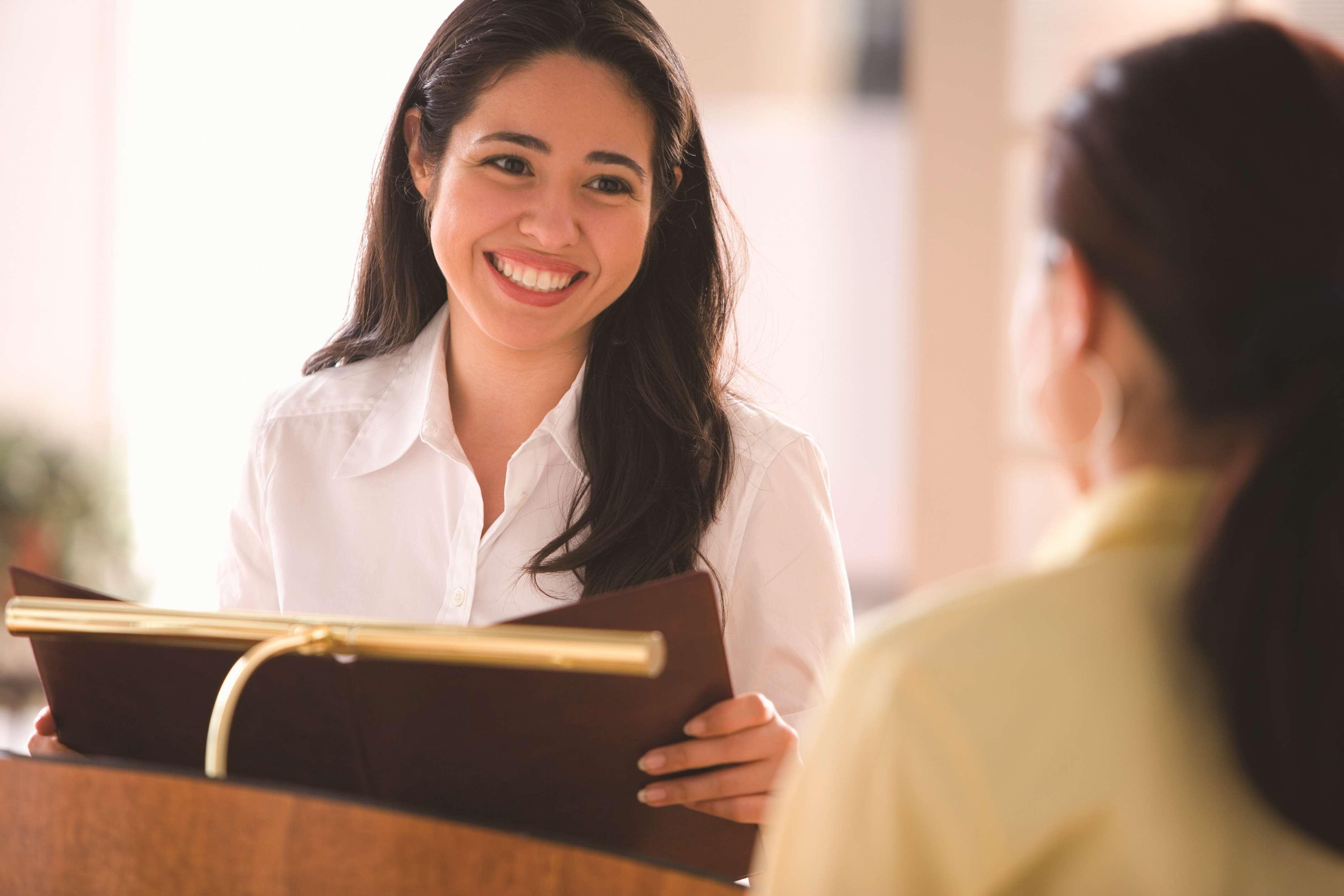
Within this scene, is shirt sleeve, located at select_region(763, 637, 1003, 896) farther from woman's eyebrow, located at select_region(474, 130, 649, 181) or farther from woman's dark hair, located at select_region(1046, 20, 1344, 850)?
woman's eyebrow, located at select_region(474, 130, 649, 181)

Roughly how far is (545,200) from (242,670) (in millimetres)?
783

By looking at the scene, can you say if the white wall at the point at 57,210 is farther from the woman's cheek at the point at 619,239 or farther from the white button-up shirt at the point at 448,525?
the woman's cheek at the point at 619,239

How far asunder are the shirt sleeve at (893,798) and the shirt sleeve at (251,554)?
1.20 m

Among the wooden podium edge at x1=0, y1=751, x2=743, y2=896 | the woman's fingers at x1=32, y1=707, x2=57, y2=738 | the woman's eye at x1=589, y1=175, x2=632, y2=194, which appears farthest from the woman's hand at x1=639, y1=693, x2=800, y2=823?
the woman's eye at x1=589, y1=175, x2=632, y2=194

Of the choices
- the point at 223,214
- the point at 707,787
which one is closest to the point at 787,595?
the point at 707,787

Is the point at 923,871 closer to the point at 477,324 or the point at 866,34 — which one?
the point at 477,324

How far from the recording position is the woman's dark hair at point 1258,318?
1.89 ft

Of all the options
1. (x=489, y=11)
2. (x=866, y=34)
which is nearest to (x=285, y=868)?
(x=489, y=11)

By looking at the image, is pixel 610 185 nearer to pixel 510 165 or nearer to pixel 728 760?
pixel 510 165

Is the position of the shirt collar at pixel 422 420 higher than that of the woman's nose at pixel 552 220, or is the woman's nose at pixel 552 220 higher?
the woman's nose at pixel 552 220

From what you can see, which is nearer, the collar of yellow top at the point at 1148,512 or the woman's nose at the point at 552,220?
the collar of yellow top at the point at 1148,512

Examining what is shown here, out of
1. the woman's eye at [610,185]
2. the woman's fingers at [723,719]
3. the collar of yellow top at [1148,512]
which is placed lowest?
the woman's fingers at [723,719]

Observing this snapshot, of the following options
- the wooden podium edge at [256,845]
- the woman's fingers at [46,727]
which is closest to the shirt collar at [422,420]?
the woman's fingers at [46,727]

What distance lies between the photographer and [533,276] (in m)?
1.54
